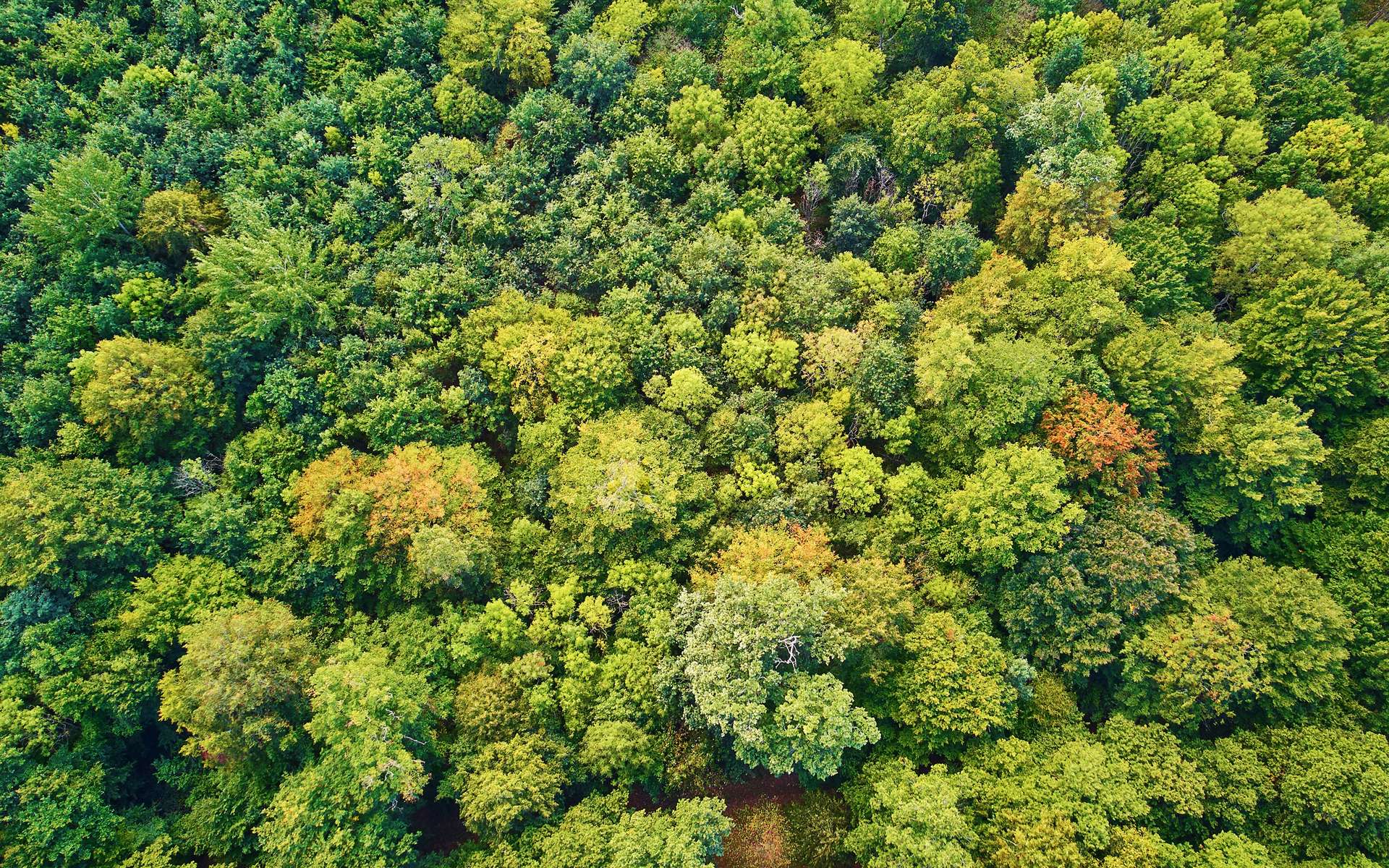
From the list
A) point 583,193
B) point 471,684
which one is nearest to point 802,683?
point 471,684

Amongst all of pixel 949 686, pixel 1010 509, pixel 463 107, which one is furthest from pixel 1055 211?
pixel 463 107

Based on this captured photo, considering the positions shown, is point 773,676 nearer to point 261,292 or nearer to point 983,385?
point 983,385

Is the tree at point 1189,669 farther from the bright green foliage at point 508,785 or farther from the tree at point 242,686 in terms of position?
the tree at point 242,686

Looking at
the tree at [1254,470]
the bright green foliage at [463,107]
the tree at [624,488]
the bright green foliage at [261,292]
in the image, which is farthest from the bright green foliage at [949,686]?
the bright green foliage at [463,107]

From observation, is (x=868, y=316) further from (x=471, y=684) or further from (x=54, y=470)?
(x=54, y=470)

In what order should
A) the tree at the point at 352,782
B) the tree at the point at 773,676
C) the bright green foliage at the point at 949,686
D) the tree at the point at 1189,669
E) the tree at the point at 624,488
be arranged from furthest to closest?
the tree at the point at 624,488 → the tree at the point at 1189,669 → the bright green foliage at the point at 949,686 → the tree at the point at 352,782 → the tree at the point at 773,676
